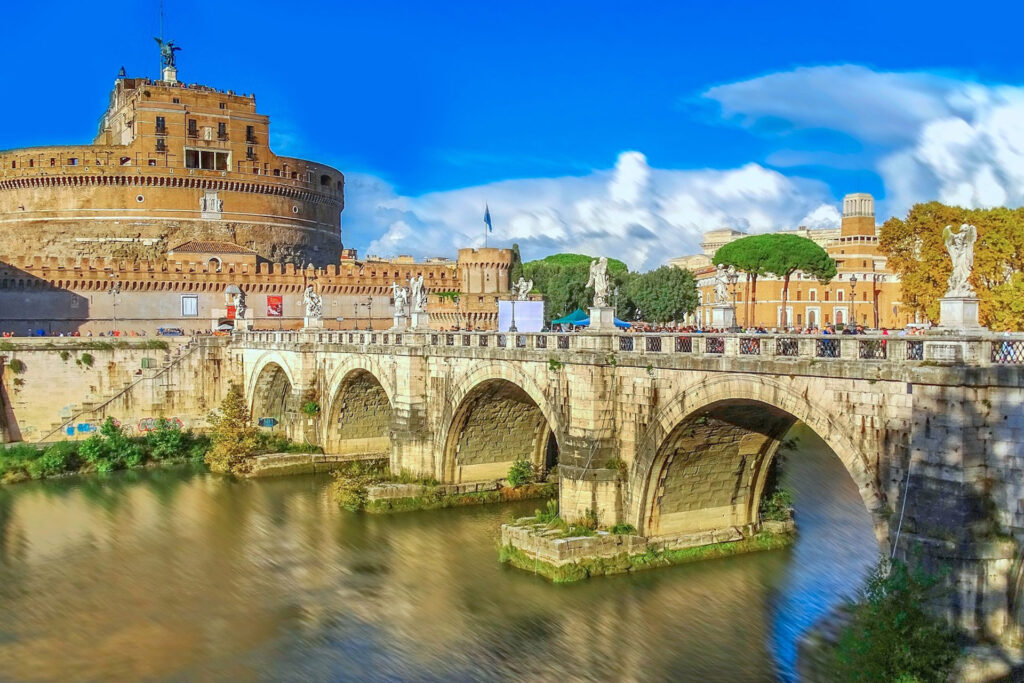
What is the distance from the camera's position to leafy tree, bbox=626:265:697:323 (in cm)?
7294

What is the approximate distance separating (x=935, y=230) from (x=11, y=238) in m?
69.4

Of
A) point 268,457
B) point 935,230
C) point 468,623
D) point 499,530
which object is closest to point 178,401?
point 268,457

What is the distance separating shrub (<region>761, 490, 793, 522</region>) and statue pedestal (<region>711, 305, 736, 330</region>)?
235 inches

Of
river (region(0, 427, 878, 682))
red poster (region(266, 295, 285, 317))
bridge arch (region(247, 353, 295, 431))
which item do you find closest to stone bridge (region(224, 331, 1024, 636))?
river (region(0, 427, 878, 682))

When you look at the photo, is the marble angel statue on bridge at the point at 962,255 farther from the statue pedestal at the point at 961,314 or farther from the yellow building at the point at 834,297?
the yellow building at the point at 834,297

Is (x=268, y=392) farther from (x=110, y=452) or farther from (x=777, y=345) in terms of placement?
(x=777, y=345)

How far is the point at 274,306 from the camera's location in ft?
225

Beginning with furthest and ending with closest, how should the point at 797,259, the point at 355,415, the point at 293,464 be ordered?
the point at 797,259 → the point at 355,415 → the point at 293,464

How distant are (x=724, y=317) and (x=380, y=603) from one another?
11.1m

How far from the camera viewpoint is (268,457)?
39969 mm

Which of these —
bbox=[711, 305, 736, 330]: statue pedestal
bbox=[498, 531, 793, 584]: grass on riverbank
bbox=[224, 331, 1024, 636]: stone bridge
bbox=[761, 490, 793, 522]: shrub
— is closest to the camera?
bbox=[224, 331, 1024, 636]: stone bridge

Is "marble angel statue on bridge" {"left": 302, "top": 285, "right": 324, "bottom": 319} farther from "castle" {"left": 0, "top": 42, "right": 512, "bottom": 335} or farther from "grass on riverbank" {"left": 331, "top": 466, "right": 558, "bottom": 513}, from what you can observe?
"castle" {"left": 0, "top": 42, "right": 512, "bottom": 335}

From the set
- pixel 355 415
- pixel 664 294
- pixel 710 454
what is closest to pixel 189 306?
pixel 355 415

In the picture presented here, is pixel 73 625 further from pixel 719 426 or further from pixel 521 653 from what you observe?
pixel 719 426
